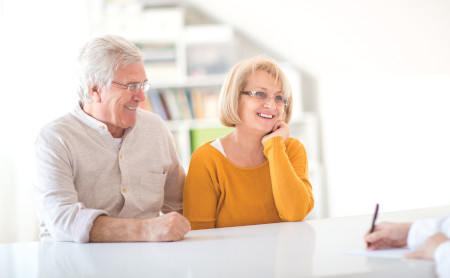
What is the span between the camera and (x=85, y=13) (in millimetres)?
3475

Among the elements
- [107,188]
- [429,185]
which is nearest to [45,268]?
[107,188]

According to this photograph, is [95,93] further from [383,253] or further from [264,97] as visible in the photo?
[383,253]

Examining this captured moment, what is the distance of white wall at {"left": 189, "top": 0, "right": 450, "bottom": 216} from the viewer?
2.17 m

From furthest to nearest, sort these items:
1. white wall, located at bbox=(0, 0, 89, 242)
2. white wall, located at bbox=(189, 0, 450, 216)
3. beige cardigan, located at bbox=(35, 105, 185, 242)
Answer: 1. white wall, located at bbox=(0, 0, 89, 242)
2. white wall, located at bbox=(189, 0, 450, 216)
3. beige cardigan, located at bbox=(35, 105, 185, 242)

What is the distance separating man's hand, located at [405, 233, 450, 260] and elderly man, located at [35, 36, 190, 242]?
28.4 inches

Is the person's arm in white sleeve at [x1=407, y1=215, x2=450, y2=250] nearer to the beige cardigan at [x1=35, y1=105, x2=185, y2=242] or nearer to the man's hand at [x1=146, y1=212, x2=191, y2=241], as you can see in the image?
the man's hand at [x1=146, y1=212, x2=191, y2=241]

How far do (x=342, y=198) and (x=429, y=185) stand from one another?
1161 mm

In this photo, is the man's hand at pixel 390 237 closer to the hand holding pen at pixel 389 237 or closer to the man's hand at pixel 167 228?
the hand holding pen at pixel 389 237

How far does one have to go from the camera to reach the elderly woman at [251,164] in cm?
160

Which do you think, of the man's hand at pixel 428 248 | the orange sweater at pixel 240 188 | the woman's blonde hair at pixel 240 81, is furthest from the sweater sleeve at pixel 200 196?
the man's hand at pixel 428 248

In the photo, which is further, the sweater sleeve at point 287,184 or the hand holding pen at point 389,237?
the sweater sleeve at point 287,184

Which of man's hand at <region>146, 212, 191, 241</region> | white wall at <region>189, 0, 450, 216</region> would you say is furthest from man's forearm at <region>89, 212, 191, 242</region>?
white wall at <region>189, 0, 450, 216</region>

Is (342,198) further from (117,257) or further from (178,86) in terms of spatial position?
(117,257)

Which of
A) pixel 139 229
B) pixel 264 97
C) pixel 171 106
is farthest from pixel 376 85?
pixel 139 229
